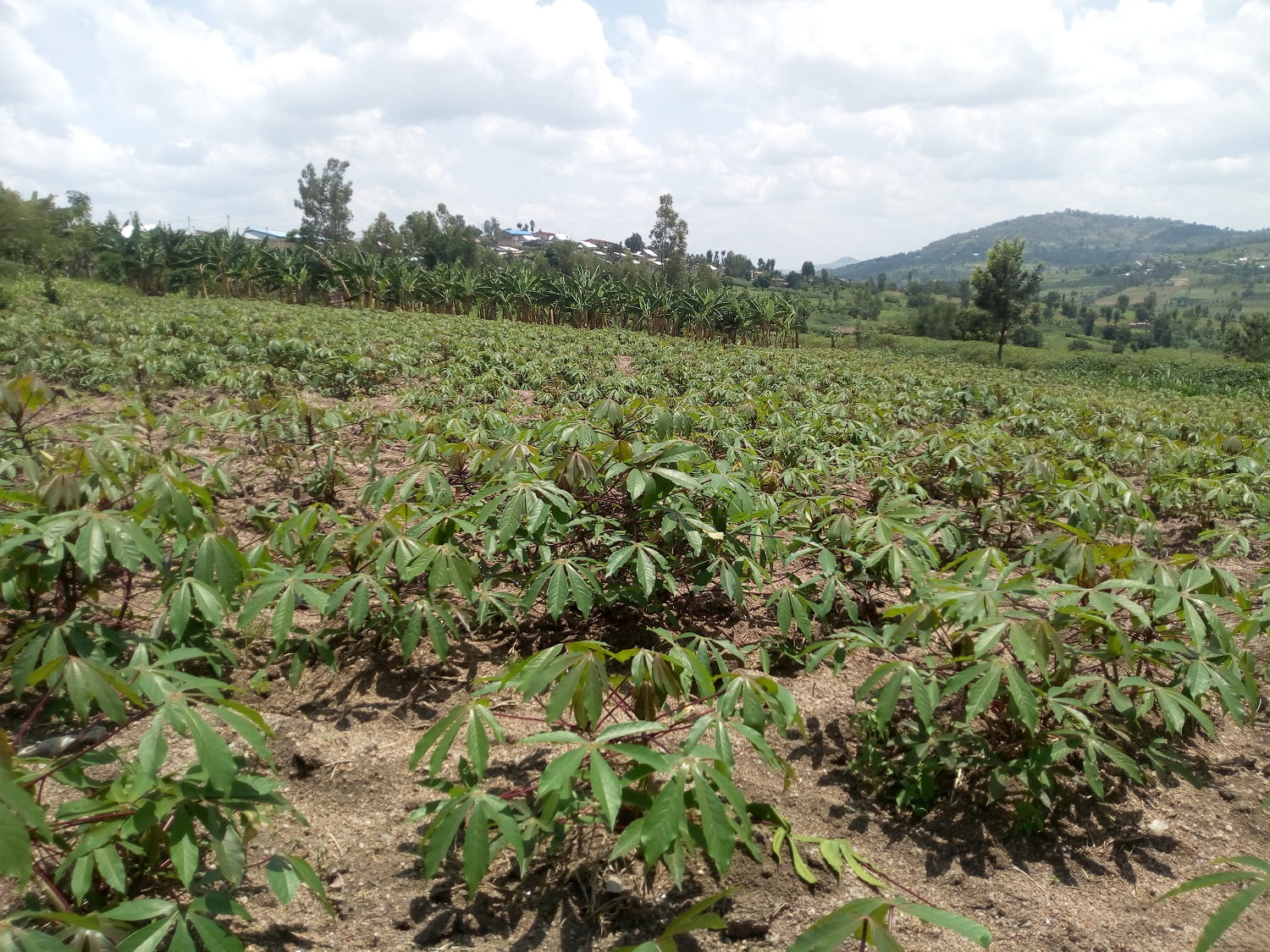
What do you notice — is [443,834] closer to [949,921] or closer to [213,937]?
[213,937]

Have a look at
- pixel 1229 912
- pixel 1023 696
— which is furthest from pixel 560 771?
pixel 1023 696

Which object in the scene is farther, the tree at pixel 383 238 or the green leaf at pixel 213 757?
the tree at pixel 383 238

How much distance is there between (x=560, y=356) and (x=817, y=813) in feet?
39.6

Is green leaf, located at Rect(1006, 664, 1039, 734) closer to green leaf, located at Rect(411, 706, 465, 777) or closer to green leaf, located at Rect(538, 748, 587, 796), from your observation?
Result: green leaf, located at Rect(538, 748, 587, 796)

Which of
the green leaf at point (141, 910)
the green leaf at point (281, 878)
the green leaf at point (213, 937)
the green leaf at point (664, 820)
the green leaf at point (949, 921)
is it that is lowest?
the green leaf at point (281, 878)

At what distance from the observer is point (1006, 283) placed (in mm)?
28812

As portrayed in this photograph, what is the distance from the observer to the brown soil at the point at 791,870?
1.75 meters

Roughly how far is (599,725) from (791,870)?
697mm

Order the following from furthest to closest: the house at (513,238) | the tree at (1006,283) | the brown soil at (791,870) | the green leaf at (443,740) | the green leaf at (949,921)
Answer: the house at (513,238)
the tree at (1006,283)
the brown soil at (791,870)
the green leaf at (443,740)
the green leaf at (949,921)

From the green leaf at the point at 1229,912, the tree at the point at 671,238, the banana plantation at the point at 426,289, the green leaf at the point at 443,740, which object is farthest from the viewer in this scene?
the tree at the point at 671,238

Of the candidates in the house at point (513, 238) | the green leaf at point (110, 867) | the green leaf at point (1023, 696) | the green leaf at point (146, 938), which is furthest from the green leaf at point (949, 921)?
the house at point (513, 238)

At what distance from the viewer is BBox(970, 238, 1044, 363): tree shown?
93.9ft

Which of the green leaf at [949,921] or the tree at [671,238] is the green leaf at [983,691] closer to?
the green leaf at [949,921]

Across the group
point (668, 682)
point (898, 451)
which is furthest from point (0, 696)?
point (898, 451)
